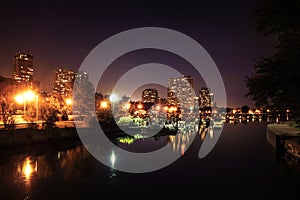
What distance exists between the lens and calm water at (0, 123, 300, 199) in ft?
49.3

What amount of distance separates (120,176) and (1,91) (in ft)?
92.2

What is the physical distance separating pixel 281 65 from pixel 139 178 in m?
11.9

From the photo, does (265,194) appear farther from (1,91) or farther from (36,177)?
(1,91)

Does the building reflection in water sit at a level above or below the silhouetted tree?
below

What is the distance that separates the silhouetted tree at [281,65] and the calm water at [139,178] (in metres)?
5.54

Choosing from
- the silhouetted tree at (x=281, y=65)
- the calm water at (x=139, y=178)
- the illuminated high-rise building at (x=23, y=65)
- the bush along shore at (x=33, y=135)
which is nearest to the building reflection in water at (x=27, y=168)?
the calm water at (x=139, y=178)

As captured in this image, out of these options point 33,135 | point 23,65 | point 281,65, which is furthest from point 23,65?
point 281,65

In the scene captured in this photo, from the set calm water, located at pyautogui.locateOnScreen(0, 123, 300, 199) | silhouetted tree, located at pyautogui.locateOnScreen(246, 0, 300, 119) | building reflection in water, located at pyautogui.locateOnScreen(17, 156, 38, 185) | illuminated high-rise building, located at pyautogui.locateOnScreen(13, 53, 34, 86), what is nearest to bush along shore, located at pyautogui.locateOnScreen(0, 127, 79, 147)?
calm water, located at pyautogui.locateOnScreen(0, 123, 300, 199)

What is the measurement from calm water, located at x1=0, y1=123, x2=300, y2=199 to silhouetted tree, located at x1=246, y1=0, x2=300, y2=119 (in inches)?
218

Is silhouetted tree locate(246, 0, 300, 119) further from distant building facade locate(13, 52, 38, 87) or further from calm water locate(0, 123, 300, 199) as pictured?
distant building facade locate(13, 52, 38, 87)

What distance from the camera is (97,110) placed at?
5025 centimetres

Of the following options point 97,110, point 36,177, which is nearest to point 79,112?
point 97,110

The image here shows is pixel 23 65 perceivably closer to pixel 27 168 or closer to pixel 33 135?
pixel 33 135

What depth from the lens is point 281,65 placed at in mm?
14281
